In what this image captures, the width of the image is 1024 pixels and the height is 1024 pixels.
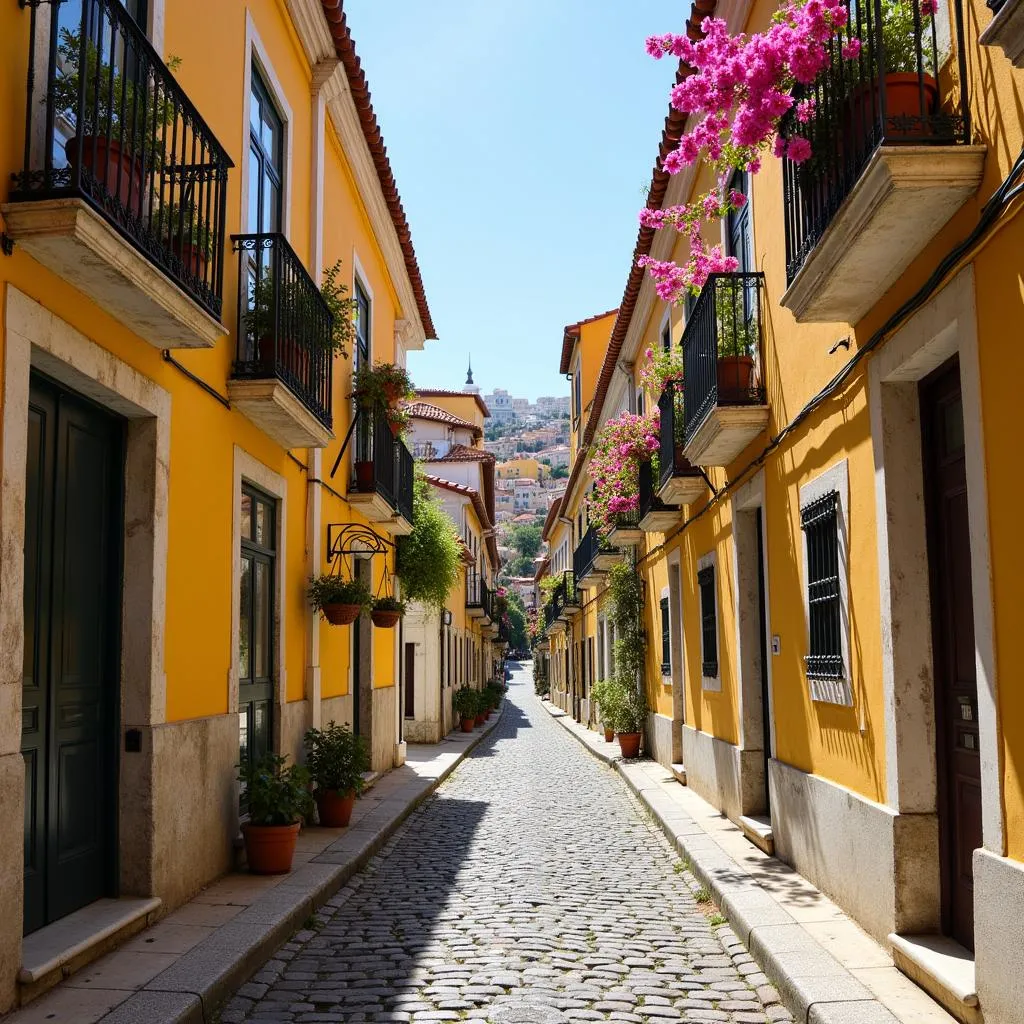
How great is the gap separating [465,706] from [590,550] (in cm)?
668

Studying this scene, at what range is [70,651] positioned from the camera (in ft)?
18.4

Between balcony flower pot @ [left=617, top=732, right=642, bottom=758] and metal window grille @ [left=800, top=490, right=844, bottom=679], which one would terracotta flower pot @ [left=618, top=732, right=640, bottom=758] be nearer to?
balcony flower pot @ [left=617, top=732, right=642, bottom=758]

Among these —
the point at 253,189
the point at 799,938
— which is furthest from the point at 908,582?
the point at 253,189

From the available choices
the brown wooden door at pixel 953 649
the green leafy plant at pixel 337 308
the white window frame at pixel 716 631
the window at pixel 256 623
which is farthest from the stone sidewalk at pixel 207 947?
the green leafy plant at pixel 337 308

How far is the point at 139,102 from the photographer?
5.51 m

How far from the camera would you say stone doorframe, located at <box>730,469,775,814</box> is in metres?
9.55

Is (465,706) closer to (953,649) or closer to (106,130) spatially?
(953,649)

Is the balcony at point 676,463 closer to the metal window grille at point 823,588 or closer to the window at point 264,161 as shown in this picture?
the metal window grille at point 823,588

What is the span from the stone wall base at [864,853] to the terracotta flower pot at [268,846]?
11.5 feet

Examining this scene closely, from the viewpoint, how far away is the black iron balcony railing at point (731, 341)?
8805mm

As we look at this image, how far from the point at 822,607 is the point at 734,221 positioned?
184 inches

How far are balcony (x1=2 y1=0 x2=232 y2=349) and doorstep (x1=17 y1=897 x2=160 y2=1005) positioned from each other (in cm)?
302

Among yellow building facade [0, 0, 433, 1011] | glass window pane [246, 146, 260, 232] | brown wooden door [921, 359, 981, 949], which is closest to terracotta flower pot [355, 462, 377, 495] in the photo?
yellow building facade [0, 0, 433, 1011]

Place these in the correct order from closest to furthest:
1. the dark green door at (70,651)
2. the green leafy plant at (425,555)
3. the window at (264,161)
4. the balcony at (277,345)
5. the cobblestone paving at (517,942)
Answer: the cobblestone paving at (517,942)
the dark green door at (70,651)
the balcony at (277,345)
the window at (264,161)
the green leafy plant at (425,555)
